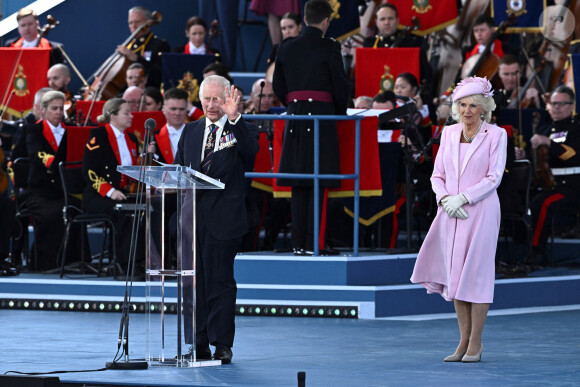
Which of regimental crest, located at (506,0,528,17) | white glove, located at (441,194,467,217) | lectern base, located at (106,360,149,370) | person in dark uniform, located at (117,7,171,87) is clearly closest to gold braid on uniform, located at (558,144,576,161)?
regimental crest, located at (506,0,528,17)

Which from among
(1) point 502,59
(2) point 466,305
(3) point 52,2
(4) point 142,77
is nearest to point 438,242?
(2) point 466,305

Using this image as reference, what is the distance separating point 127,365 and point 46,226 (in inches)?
184

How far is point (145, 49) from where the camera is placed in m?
14.0

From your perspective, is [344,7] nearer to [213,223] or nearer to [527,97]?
[527,97]

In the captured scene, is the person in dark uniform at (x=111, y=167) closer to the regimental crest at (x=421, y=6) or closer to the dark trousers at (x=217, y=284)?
the dark trousers at (x=217, y=284)

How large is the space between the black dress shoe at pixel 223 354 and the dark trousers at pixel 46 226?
4.49 metres

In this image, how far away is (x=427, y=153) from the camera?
11.0 metres

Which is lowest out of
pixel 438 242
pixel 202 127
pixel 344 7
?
pixel 438 242

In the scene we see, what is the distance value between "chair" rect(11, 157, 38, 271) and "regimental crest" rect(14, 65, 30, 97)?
186 centimetres

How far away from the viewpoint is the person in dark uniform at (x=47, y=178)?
11.5 metres

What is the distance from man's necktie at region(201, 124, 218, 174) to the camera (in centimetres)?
757

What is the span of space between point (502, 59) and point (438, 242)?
4889 mm

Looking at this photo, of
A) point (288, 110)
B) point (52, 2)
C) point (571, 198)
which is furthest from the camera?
point (52, 2)

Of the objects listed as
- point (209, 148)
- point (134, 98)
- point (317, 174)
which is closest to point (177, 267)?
point (209, 148)
